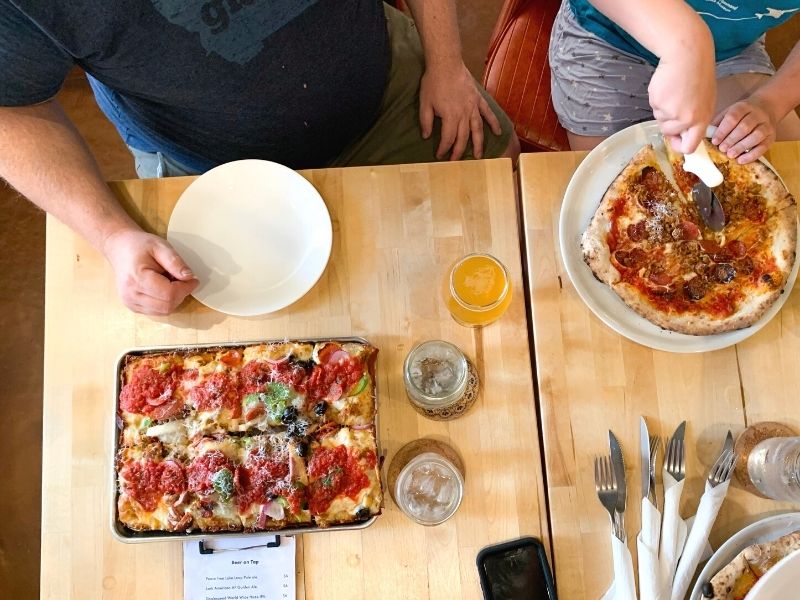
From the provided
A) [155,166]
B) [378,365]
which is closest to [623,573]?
[378,365]

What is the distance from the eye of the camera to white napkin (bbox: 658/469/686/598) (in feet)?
3.35

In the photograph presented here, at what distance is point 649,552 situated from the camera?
1.01 meters

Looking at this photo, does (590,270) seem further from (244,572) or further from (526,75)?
Result: (244,572)

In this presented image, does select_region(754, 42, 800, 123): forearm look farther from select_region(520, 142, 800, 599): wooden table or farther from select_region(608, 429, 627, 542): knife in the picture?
select_region(608, 429, 627, 542): knife

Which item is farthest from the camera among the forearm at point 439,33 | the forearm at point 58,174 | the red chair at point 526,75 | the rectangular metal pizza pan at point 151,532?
the red chair at point 526,75

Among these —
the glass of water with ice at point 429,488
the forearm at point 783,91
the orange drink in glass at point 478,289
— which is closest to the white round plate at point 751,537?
the glass of water with ice at point 429,488

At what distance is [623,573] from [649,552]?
55 mm

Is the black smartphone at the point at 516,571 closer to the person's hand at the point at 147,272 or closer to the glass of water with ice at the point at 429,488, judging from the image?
the glass of water with ice at the point at 429,488

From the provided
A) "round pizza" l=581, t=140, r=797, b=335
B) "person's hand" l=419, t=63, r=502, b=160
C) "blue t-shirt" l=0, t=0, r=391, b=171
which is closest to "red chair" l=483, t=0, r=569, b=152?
"person's hand" l=419, t=63, r=502, b=160

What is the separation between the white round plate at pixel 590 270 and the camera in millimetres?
1095

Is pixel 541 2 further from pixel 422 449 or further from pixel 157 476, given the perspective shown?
A: pixel 157 476

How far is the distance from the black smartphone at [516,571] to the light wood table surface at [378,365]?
2cm

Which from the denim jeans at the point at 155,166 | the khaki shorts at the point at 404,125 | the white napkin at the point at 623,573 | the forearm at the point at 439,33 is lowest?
Result: the white napkin at the point at 623,573

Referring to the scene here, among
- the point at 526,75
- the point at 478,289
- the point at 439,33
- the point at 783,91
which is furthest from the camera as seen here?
the point at 526,75
